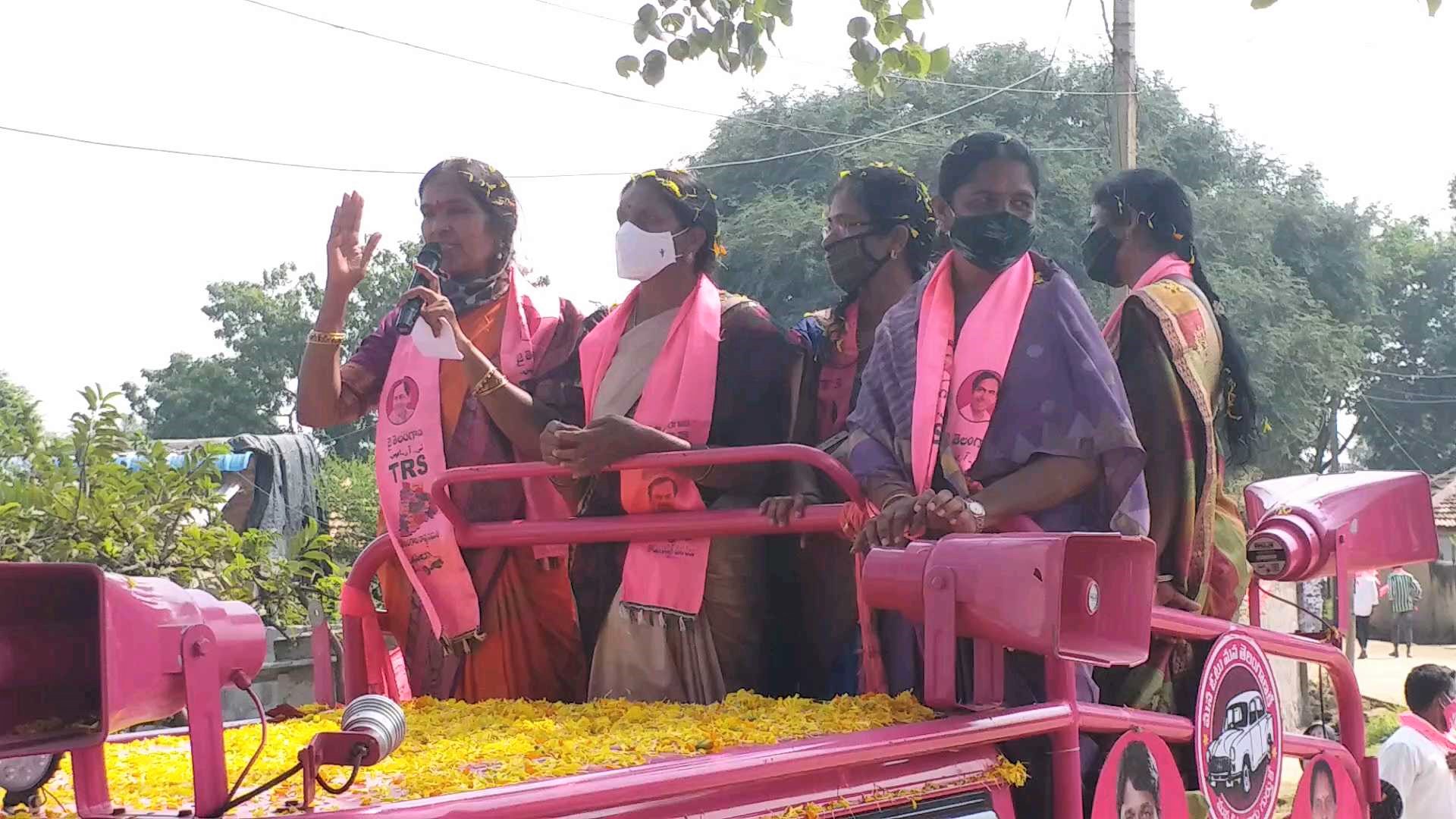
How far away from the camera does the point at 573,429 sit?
10.2ft

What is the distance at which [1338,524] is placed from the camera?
371cm

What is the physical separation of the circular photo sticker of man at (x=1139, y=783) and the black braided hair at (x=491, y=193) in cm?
211

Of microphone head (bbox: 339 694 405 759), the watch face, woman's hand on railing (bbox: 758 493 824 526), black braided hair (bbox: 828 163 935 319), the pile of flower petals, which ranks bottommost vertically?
the pile of flower petals

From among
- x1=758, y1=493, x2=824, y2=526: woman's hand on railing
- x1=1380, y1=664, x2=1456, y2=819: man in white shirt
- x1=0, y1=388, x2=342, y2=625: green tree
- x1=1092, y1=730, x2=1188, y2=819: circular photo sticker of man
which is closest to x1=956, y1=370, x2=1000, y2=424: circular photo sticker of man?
x1=758, y1=493, x2=824, y2=526: woman's hand on railing

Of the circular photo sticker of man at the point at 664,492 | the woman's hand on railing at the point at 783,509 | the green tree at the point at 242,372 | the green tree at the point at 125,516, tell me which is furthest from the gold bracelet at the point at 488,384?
the green tree at the point at 242,372

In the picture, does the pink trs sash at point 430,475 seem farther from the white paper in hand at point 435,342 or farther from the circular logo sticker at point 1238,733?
the circular logo sticker at point 1238,733

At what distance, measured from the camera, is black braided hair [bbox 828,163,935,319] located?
375cm

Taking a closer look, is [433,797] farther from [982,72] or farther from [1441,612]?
[1441,612]

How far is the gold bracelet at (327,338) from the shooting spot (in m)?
3.43

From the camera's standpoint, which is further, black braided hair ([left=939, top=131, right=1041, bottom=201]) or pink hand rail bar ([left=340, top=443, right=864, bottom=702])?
black braided hair ([left=939, top=131, right=1041, bottom=201])

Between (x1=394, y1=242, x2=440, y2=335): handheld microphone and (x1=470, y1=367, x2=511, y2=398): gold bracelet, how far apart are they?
0.71 feet

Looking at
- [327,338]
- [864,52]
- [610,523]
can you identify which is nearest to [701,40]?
[864,52]

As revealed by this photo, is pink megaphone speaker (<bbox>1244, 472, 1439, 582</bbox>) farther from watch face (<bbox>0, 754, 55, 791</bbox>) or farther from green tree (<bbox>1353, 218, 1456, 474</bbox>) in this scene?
green tree (<bbox>1353, 218, 1456, 474</bbox>)

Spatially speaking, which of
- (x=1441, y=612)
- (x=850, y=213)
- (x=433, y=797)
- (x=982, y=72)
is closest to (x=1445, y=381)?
(x=1441, y=612)
